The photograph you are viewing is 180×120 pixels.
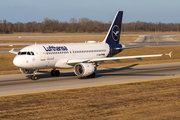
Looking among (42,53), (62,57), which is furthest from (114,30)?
(42,53)

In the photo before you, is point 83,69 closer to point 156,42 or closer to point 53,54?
point 53,54

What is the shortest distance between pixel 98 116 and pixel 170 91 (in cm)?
1088

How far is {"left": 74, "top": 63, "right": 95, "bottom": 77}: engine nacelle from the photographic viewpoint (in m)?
31.2

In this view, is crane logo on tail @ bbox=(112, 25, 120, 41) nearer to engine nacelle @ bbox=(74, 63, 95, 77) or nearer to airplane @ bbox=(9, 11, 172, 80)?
airplane @ bbox=(9, 11, 172, 80)

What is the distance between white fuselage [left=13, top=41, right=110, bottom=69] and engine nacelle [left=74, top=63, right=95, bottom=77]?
1856 millimetres

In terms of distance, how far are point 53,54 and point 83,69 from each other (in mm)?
4345

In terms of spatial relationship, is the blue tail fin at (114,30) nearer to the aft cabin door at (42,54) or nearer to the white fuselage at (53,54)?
the white fuselage at (53,54)

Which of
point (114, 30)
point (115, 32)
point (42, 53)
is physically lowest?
point (42, 53)

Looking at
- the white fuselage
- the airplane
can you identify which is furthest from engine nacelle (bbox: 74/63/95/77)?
the white fuselage

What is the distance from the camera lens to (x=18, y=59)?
29.8 m

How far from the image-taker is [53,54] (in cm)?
3231

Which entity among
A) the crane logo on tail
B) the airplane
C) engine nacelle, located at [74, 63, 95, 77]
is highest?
the crane logo on tail

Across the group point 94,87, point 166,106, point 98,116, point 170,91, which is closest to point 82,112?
point 98,116

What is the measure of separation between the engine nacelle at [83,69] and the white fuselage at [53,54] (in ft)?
6.09
